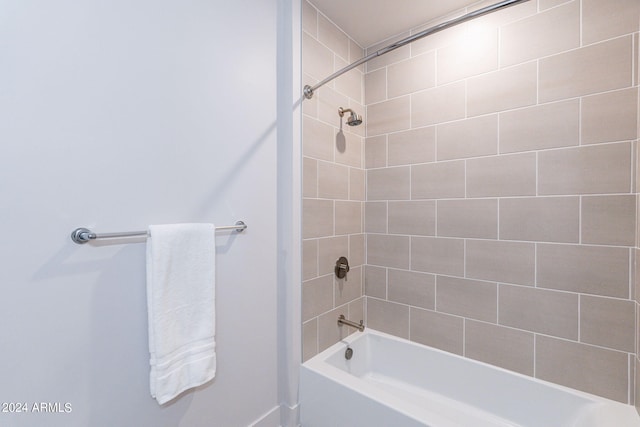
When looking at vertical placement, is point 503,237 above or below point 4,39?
below

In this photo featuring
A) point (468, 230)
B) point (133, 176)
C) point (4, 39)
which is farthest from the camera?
point (468, 230)

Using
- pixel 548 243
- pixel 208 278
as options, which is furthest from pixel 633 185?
pixel 208 278

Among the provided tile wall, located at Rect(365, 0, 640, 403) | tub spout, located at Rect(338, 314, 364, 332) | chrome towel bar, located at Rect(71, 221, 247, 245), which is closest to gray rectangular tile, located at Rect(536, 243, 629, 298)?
tile wall, located at Rect(365, 0, 640, 403)

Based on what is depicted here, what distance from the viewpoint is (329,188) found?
1.71m

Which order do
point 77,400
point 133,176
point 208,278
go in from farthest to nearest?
point 208,278, point 133,176, point 77,400

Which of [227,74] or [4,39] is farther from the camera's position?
[227,74]

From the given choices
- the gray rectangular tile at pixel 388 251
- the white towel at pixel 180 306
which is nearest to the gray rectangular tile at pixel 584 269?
the gray rectangular tile at pixel 388 251

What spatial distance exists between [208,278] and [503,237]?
1.47 metres

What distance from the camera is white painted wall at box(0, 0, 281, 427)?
79 centimetres

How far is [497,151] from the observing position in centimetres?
149

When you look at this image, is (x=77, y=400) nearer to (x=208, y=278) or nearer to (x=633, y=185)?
(x=208, y=278)

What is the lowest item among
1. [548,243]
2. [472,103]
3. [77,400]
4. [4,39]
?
[77,400]

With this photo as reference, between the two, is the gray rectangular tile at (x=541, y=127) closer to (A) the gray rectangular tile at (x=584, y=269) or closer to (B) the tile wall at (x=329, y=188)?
(A) the gray rectangular tile at (x=584, y=269)

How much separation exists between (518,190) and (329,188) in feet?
3.28
